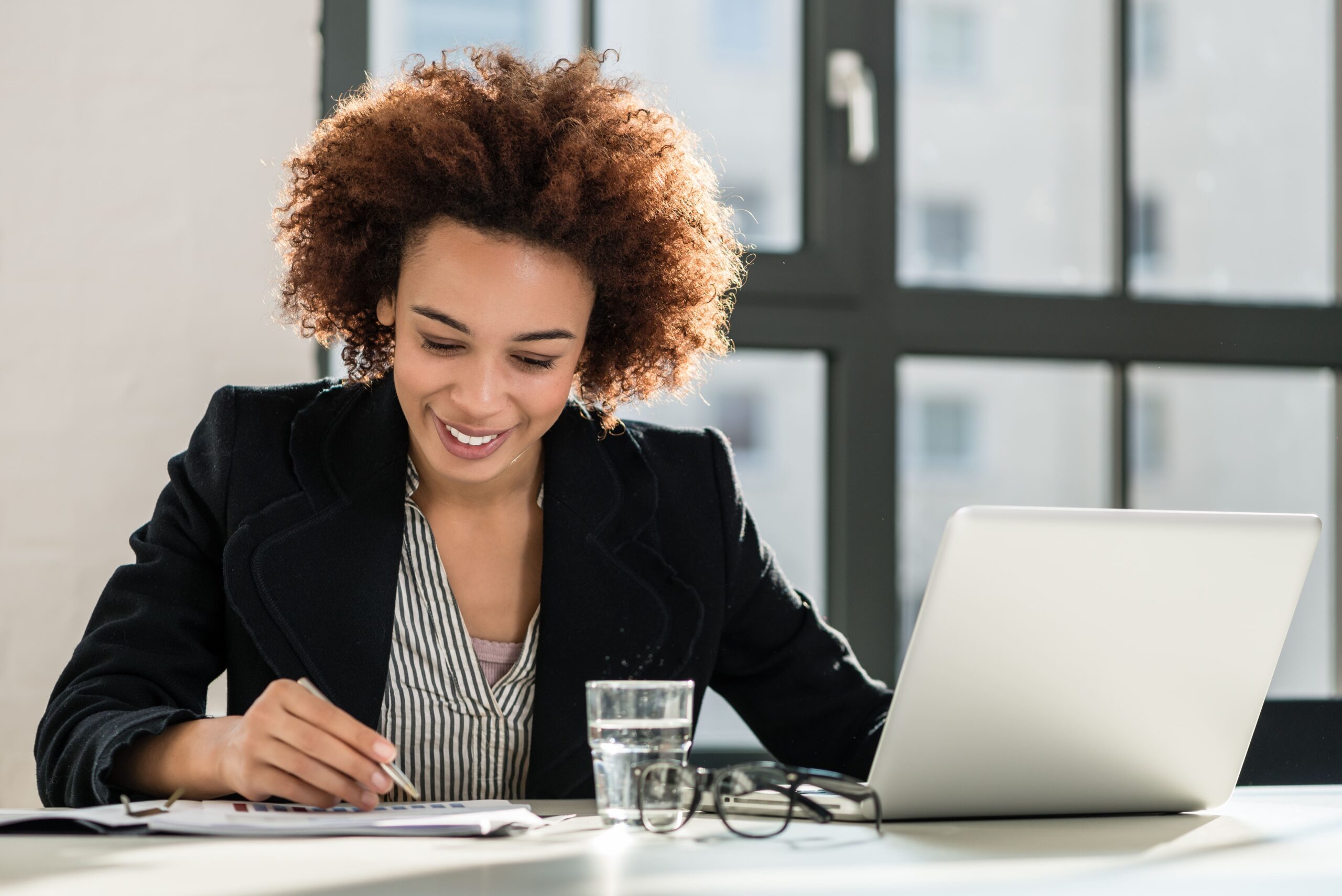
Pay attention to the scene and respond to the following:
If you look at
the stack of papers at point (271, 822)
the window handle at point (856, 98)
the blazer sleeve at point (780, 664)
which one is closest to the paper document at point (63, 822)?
the stack of papers at point (271, 822)

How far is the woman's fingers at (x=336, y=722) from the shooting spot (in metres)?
0.90

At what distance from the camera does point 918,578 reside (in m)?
11.0

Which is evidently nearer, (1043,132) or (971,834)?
(971,834)

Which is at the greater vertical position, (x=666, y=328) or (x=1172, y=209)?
(x=1172, y=209)

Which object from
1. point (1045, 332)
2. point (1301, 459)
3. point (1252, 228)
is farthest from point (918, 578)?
point (1045, 332)

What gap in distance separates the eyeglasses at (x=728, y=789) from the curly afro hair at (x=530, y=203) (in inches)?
24.6

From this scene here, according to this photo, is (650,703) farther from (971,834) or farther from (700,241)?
(700,241)

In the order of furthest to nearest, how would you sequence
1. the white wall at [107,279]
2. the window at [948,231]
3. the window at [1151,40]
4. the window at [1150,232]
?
the window at [948,231] < the window at [1150,232] < the window at [1151,40] < the white wall at [107,279]

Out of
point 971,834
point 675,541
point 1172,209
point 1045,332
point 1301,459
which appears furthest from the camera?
point 1172,209

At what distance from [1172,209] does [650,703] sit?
13.8m

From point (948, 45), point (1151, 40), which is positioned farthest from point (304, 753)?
point (948, 45)

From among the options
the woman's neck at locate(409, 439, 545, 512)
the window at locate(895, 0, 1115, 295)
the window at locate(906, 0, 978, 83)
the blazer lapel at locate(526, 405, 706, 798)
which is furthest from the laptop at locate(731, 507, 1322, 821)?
the window at locate(906, 0, 978, 83)

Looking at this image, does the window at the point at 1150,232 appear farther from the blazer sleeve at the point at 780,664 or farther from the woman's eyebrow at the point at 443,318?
the woman's eyebrow at the point at 443,318

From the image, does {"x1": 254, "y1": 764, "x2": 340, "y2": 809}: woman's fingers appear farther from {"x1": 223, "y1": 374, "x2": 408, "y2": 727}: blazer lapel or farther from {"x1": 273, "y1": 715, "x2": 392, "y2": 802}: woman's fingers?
{"x1": 223, "y1": 374, "x2": 408, "y2": 727}: blazer lapel
